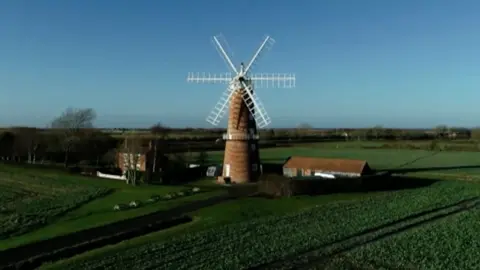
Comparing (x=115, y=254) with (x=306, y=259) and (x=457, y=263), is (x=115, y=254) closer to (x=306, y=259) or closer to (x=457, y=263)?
(x=306, y=259)

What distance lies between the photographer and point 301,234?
2239cm

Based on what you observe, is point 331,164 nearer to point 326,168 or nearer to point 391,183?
point 326,168

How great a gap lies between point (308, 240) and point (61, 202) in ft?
59.4

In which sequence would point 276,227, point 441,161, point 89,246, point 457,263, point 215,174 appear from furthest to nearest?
1. point 441,161
2. point 215,174
3. point 276,227
4. point 89,246
5. point 457,263

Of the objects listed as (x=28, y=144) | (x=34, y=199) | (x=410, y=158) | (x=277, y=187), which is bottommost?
(x=34, y=199)

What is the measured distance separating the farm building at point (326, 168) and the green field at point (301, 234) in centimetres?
892

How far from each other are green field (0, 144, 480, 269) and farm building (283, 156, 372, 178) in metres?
8.92

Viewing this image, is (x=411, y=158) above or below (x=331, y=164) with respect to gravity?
below

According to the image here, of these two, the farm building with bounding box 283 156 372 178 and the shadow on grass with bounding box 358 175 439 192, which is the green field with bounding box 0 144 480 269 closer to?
the shadow on grass with bounding box 358 175 439 192

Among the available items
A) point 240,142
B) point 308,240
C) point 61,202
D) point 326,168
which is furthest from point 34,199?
point 326,168

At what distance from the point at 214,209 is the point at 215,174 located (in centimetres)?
1844

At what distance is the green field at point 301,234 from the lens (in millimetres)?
18344

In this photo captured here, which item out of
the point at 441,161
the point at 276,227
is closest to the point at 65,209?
the point at 276,227

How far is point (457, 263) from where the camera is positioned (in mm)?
18609
